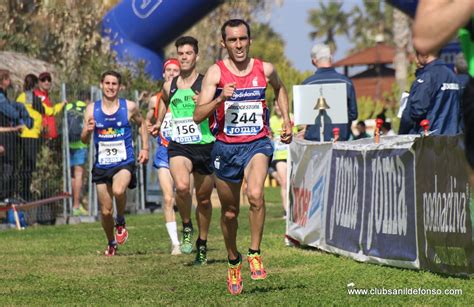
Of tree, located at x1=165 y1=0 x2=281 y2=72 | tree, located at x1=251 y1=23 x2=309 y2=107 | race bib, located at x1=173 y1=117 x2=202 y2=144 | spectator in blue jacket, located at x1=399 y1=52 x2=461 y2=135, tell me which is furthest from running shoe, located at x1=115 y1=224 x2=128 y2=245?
tree, located at x1=165 y1=0 x2=281 y2=72

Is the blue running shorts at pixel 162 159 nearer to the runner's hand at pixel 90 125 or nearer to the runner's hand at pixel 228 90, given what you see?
the runner's hand at pixel 90 125

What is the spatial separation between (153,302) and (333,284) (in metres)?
1.72

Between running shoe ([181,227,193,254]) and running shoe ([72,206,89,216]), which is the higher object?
running shoe ([72,206,89,216])

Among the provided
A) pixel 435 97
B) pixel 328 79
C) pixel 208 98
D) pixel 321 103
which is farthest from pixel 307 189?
pixel 208 98

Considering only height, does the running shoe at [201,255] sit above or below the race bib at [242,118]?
below

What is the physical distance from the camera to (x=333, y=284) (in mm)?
9719

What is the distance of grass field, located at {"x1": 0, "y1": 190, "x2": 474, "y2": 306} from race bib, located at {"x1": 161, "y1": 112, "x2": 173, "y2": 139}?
4.49 feet

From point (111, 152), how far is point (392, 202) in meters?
4.11

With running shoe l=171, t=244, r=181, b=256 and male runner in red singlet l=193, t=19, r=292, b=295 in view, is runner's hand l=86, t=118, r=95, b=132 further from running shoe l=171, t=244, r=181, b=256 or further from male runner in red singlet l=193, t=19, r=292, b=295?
male runner in red singlet l=193, t=19, r=292, b=295

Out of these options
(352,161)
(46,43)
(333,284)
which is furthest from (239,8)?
(333,284)

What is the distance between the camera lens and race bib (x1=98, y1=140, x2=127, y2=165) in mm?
13602

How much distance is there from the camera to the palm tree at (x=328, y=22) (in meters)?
106

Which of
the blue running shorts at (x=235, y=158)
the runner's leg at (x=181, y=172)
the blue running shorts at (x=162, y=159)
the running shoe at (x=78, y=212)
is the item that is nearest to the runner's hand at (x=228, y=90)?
the blue running shorts at (x=235, y=158)

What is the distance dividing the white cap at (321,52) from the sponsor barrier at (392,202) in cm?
131
